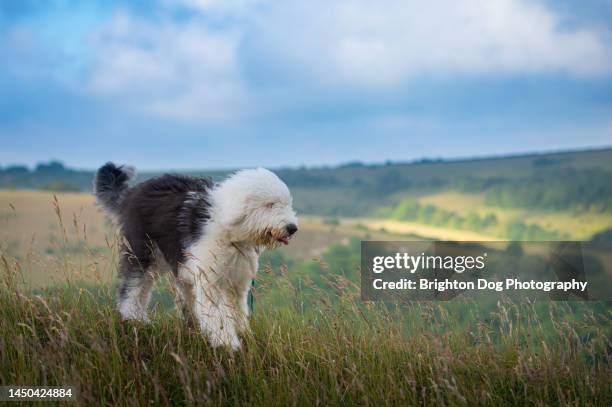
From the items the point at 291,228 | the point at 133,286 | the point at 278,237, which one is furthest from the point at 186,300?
the point at 291,228

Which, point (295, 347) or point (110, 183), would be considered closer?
point (295, 347)

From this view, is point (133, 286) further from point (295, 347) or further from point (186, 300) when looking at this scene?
point (295, 347)

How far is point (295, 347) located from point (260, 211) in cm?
121

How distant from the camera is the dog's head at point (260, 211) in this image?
528 cm

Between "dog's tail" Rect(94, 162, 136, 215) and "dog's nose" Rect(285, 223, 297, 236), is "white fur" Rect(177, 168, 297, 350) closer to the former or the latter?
"dog's nose" Rect(285, 223, 297, 236)

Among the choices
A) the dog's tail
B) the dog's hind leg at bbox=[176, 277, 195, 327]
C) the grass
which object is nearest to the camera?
the grass

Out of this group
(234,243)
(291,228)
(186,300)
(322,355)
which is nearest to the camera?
Result: (322,355)

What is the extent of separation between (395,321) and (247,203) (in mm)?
1653

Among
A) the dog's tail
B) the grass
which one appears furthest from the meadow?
the dog's tail

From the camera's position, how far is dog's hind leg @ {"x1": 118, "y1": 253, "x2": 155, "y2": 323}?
19.4ft

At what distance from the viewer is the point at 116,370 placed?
174 inches

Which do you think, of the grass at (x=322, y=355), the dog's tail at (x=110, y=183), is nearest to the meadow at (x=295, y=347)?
the grass at (x=322, y=355)

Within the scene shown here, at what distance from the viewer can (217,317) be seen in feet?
17.0

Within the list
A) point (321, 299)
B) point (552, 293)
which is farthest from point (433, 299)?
point (552, 293)
